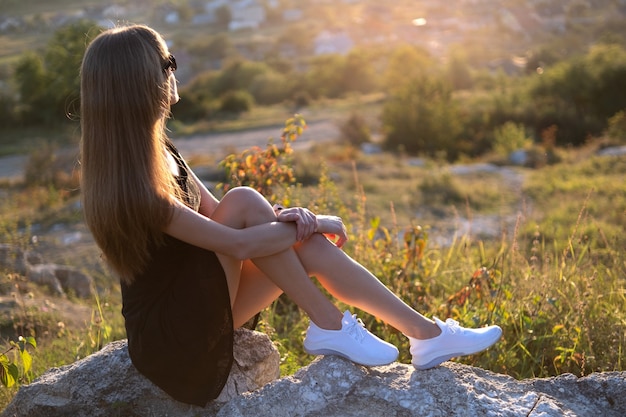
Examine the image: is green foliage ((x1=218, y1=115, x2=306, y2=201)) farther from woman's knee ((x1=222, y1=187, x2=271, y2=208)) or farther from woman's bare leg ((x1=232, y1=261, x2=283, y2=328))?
woman's knee ((x1=222, y1=187, x2=271, y2=208))

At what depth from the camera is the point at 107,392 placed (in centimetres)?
263

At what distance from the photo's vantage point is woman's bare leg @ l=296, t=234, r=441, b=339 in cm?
261

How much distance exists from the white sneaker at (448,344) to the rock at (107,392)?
2.10 feet

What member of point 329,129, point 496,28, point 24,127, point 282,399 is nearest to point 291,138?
point 282,399

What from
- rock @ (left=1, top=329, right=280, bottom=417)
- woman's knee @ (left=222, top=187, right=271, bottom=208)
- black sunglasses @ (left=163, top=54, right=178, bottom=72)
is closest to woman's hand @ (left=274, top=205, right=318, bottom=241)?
woman's knee @ (left=222, top=187, right=271, bottom=208)

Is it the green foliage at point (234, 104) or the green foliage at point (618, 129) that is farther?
the green foliage at point (234, 104)

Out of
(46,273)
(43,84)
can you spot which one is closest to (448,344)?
(46,273)

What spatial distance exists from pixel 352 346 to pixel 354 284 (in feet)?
0.75

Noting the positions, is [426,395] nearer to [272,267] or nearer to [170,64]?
[272,267]

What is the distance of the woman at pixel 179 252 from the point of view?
2.40m

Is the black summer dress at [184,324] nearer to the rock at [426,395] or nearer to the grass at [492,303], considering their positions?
the rock at [426,395]

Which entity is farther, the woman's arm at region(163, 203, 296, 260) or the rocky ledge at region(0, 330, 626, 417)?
the woman's arm at region(163, 203, 296, 260)

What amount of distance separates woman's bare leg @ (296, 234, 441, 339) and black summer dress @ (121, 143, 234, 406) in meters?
0.34

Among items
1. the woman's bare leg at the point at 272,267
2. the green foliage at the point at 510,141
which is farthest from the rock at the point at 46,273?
the green foliage at the point at 510,141
